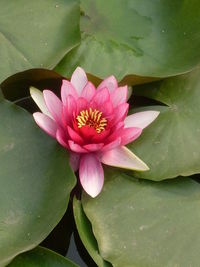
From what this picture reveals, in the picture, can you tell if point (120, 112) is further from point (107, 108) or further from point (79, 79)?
point (79, 79)

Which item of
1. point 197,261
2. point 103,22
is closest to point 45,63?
point 103,22

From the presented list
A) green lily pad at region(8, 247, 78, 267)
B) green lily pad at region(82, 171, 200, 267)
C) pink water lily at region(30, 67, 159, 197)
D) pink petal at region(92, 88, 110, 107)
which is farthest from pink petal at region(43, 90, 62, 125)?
green lily pad at region(8, 247, 78, 267)

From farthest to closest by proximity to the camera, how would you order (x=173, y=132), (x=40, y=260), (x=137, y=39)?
(x=137, y=39) < (x=173, y=132) < (x=40, y=260)

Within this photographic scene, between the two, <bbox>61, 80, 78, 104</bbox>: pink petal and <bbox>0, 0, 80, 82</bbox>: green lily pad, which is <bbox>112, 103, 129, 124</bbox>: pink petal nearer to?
<bbox>61, 80, 78, 104</bbox>: pink petal

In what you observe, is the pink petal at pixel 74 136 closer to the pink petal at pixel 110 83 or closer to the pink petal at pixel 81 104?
the pink petal at pixel 81 104

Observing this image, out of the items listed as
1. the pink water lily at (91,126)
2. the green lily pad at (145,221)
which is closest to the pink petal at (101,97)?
the pink water lily at (91,126)

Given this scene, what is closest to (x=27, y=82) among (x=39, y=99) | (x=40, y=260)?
(x=39, y=99)
